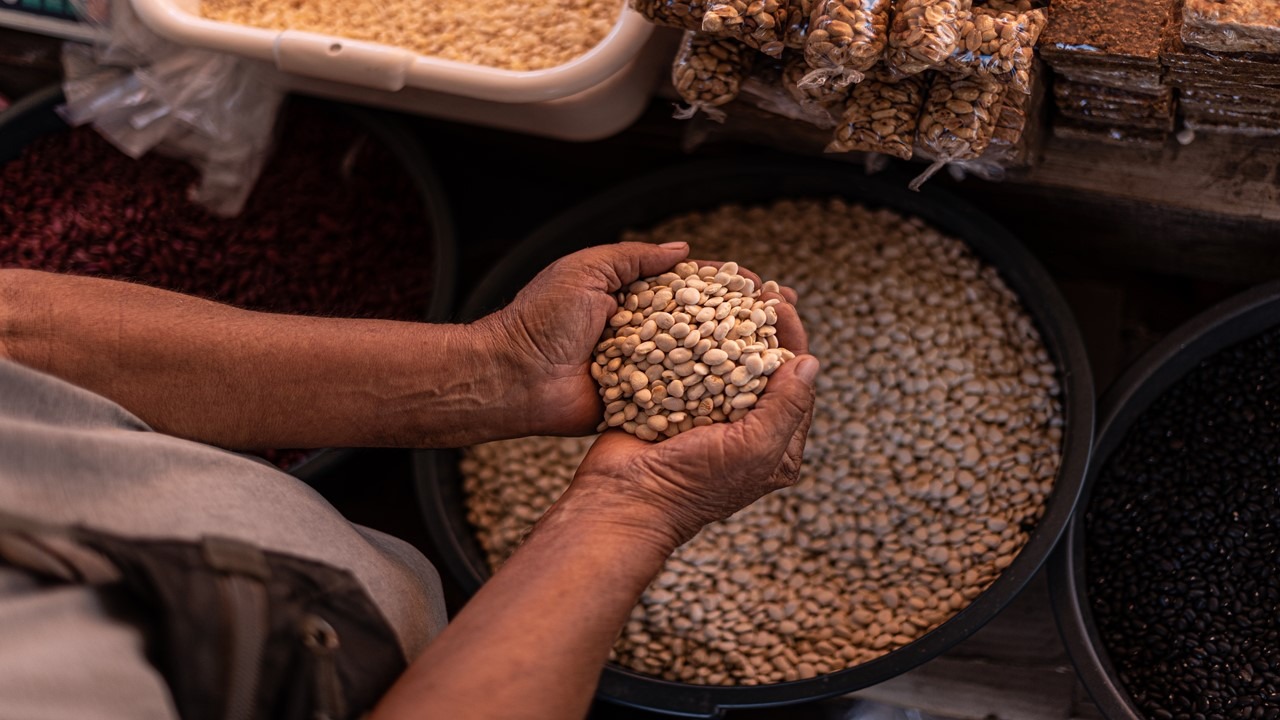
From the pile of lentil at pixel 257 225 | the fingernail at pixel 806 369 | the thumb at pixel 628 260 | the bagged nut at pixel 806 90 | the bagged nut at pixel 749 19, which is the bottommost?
the pile of lentil at pixel 257 225

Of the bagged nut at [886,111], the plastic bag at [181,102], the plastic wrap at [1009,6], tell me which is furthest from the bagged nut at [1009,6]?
the plastic bag at [181,102]

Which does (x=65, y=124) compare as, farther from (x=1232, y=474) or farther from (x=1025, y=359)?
(x=1232, y=474)

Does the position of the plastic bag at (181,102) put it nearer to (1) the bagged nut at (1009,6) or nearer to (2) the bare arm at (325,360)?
(2) the bare arm at (325,360)

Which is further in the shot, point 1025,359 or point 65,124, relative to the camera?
point 65,124

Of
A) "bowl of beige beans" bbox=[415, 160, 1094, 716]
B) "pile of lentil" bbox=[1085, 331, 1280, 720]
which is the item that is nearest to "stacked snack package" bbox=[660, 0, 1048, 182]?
"bowl of beige beans" bbox=[415, 160, 1094, 716]

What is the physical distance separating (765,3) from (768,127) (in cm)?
43

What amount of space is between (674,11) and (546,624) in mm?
746

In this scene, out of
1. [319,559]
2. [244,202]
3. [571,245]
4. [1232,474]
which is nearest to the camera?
[319,559]

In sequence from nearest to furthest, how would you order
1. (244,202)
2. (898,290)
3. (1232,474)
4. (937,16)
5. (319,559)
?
(319,559)
(937,16)
(1232,474)
(898,290)
(244,202)

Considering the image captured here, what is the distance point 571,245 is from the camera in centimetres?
165

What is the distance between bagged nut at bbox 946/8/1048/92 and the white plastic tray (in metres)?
0.45

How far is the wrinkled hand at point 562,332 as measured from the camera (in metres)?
1.19

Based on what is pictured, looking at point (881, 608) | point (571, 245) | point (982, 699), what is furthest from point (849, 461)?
point (571, 245)

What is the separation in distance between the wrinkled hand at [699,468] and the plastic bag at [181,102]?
991mm
